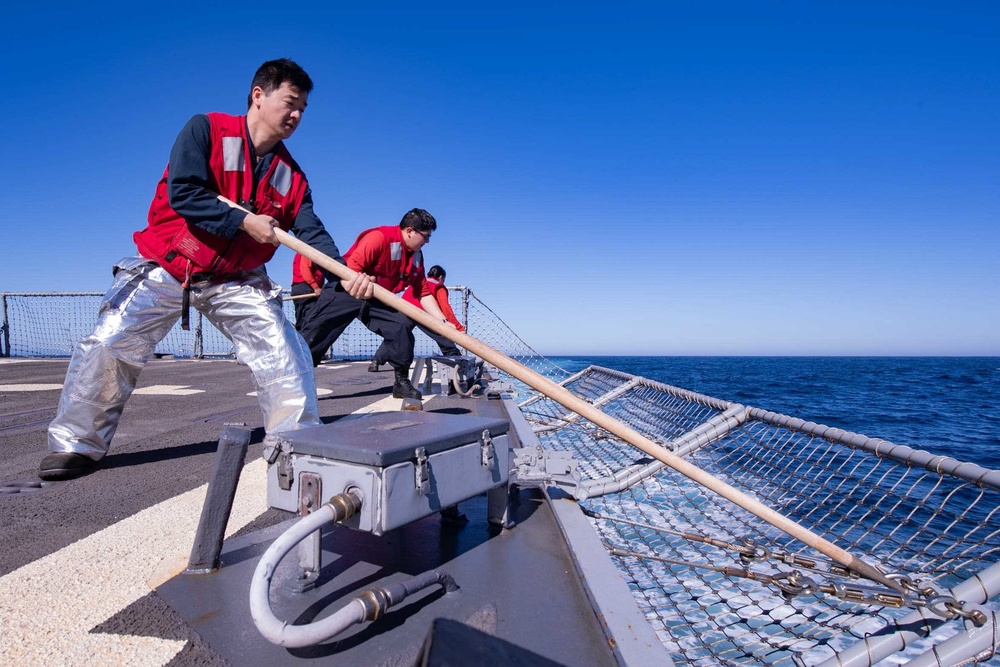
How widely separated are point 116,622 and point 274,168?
6.88ft

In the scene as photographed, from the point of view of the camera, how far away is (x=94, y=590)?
1.60 metres

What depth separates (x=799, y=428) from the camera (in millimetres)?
2611

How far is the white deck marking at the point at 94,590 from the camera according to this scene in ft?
Result: 4.25

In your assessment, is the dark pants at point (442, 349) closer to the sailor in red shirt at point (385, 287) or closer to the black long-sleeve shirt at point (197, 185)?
the sailor in red shirt at point (385, 287)

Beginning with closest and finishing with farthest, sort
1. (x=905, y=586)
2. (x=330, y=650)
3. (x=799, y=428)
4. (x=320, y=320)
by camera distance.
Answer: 1. (x=330, y=650)
2. (x=905, y=586)
3. (x=799, y=428)
4. (x=320, y=320)

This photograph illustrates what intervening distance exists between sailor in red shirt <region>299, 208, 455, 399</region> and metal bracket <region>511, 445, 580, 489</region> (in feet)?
9.83

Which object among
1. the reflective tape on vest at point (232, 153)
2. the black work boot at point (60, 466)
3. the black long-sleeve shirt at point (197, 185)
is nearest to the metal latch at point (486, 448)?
the black long-sleeve shirt at point (197, 185)

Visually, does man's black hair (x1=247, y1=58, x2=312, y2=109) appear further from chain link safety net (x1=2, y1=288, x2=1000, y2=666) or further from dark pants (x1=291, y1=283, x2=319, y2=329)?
dark pants (x1=291, y1=283, x2=319, y2=329)

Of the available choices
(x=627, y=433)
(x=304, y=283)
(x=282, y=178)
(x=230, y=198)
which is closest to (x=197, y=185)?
(x=230, y=198)

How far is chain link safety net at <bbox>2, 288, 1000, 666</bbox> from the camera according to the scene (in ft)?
5.51

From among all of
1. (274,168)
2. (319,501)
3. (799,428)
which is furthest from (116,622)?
(799,428)

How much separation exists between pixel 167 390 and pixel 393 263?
11.0 feet

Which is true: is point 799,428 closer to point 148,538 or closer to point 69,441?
point 148,538

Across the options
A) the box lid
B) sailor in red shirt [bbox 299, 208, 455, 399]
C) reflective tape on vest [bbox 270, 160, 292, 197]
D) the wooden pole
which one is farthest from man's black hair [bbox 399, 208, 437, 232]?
the box lid
